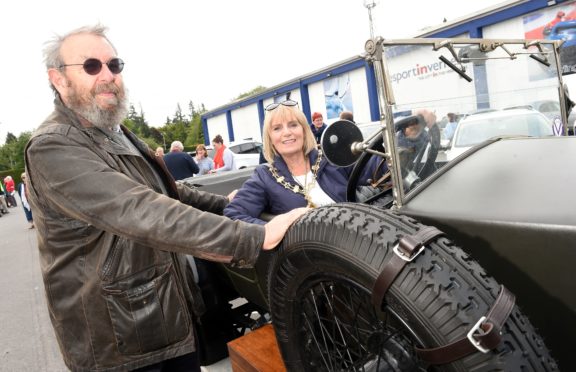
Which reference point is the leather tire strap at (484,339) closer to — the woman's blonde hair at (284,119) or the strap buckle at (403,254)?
the strap buckle at (403,254)

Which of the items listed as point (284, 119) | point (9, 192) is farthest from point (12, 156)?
point (284, 119)

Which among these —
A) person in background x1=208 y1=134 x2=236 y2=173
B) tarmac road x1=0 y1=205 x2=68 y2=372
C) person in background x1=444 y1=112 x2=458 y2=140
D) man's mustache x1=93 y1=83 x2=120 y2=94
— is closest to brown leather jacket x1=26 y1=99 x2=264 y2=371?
man's mustache x1=93 y1=83 x2=120 y2=94

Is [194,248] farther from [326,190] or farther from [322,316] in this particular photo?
[326,190]

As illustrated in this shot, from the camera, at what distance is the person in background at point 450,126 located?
1.69 metres

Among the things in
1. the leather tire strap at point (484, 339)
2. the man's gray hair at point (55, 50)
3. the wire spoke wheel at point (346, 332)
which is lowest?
the wire spoke wheel at point (346, 332)

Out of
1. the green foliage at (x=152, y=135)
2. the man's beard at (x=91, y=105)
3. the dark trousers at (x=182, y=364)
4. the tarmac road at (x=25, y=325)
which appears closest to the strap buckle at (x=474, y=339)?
the dark trousers at (x=182, y=364)

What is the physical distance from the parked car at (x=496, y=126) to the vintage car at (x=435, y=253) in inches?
2.3

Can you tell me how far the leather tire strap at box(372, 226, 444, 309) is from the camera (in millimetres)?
1028

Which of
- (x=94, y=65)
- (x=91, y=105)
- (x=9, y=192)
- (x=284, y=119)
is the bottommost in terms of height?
(x=9, y=192)

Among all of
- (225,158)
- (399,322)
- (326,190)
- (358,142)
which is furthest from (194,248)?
(225,158)

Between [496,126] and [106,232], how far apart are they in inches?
64.6

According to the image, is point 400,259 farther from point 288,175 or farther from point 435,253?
point 288,175

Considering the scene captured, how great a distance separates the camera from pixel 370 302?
124cm

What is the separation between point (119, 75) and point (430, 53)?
128cm
